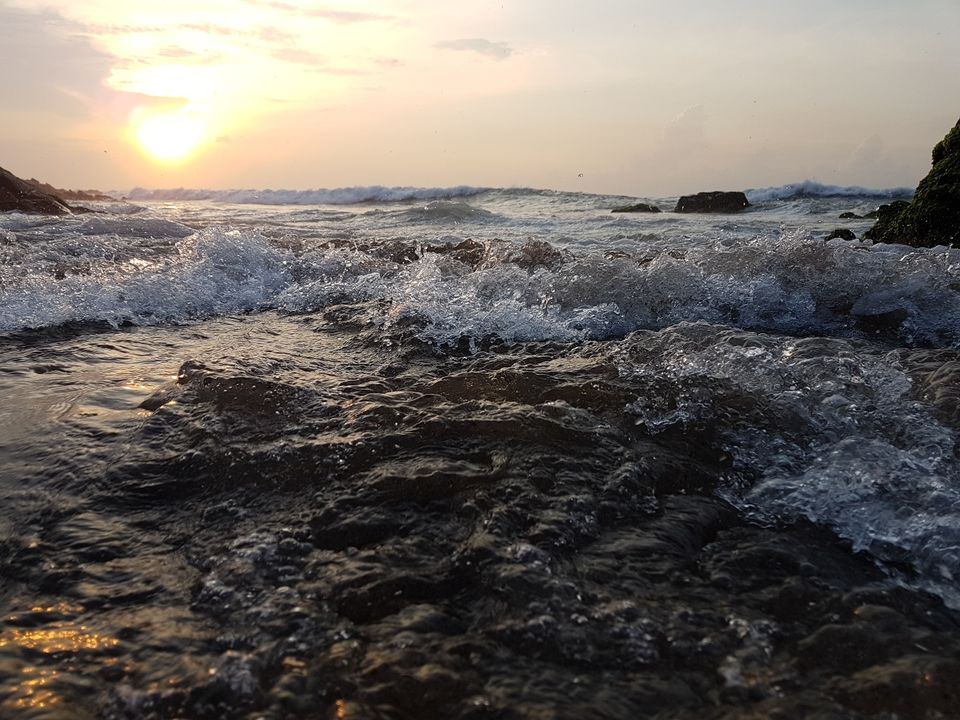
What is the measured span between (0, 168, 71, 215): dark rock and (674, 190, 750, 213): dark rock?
46.5ft

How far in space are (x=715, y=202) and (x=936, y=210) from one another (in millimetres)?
12138

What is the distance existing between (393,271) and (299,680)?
4.81 m

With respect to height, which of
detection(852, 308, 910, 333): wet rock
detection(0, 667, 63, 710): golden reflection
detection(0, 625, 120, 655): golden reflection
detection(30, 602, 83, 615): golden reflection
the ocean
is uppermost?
detection(852, 308, 910, 333): wet rock

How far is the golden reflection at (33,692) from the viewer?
126cm

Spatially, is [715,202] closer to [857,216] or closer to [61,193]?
[857,216]

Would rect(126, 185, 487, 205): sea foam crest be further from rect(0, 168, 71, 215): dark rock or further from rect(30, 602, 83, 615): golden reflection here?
rect(30, 602, 83, 615): golden reflection

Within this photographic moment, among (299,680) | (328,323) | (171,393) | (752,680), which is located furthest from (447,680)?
(328,323)

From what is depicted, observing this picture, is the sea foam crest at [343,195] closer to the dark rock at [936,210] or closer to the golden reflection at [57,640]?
the dark rock at [936,210]

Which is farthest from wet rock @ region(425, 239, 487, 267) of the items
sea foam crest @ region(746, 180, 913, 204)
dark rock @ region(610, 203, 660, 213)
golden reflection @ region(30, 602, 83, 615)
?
sea foam crest @ region(746, 180, 913, 204)

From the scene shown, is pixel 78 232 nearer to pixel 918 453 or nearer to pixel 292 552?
pixel 292 552

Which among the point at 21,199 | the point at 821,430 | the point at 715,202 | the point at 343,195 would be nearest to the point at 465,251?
the point at 821,430

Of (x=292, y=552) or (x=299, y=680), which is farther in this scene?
(x=292, y=552)

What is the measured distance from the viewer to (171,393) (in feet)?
9.43

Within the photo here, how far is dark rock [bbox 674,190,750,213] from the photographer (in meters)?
17.7
